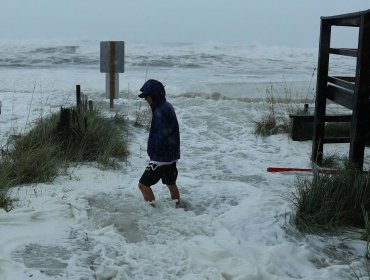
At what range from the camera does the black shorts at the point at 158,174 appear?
503 cm

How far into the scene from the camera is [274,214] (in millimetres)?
4879

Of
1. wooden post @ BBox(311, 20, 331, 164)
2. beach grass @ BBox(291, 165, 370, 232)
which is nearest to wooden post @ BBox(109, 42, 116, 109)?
wooden post @ BBox(311, 20, 331, 164)

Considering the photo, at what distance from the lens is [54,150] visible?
6645 mm

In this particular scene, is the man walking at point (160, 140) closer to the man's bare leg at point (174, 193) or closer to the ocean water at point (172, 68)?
the man's bare leg at point (174, 193)

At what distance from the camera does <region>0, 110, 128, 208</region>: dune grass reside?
581cm

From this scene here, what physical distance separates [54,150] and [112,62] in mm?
4663

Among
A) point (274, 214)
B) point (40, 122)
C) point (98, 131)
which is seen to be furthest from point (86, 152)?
point (274, 214)

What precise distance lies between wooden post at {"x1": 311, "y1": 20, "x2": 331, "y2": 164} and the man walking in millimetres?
2457

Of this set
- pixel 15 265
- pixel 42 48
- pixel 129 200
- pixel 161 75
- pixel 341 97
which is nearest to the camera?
pixel 15 265

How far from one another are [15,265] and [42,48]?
108 feet

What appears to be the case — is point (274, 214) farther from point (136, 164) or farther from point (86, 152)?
point (86, 152)

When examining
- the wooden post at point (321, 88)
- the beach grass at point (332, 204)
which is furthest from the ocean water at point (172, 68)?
the beach grass at point (332, 204)

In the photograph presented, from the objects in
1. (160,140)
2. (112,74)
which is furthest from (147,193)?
(112,74)

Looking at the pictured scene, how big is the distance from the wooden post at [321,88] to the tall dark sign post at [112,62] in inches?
203
